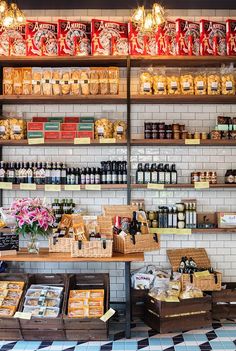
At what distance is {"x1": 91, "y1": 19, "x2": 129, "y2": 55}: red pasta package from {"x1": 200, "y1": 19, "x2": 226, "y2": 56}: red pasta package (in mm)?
933

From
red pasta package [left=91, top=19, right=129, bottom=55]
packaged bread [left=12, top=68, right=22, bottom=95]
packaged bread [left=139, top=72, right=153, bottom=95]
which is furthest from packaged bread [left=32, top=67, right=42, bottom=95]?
packaged bread [left=139, top=72, right=153, bottom=95]

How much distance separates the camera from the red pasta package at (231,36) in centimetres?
536

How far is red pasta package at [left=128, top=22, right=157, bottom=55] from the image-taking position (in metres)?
5.38

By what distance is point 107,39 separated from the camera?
5.41 meters

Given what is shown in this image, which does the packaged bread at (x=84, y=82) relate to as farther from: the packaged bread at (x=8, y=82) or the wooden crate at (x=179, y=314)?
the wooden crate at (x=179, y=314)

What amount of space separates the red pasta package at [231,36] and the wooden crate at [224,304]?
9.34 ft

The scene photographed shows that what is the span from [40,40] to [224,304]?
3835 millimetres

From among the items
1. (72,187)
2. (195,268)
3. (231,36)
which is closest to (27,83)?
(72,187)

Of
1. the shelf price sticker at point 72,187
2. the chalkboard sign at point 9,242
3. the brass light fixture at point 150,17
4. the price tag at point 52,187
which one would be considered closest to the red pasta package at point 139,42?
the brass light fixture at point 150,17

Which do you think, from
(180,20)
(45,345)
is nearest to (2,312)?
(45,345)

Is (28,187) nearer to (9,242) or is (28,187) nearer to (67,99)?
(9,242)

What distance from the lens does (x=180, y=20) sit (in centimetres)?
543

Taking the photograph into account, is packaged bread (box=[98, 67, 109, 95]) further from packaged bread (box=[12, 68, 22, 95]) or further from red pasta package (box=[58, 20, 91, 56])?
packaged bread (box=[12, 68, 22, 95])

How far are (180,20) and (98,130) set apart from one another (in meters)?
1.68
